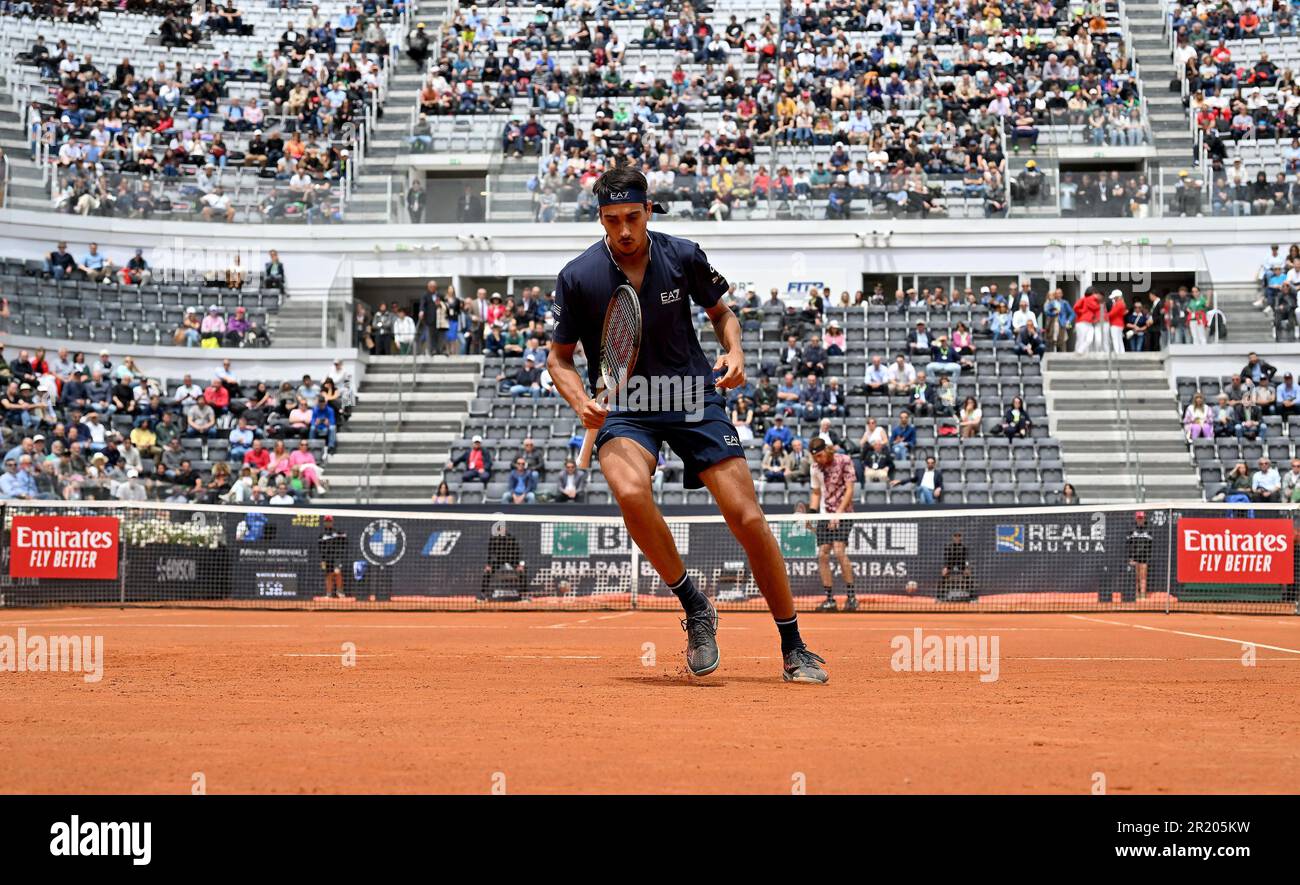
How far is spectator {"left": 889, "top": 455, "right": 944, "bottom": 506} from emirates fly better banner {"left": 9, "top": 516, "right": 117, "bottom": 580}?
1251cm

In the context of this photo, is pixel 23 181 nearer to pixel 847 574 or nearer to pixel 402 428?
pixel 402 428

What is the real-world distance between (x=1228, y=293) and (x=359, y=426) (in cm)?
1744

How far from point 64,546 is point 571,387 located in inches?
617

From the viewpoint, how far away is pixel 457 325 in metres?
31.1

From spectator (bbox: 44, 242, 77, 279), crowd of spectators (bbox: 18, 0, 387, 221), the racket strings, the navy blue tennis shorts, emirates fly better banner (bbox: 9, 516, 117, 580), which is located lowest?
emirates fly better banner (bbox: 9, 516, 117, 580)

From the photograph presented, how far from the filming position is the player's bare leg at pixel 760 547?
307 inches

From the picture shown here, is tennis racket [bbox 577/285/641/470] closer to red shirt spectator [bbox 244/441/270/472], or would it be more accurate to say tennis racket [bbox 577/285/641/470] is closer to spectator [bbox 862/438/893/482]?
spectator [bbox 862/438/893/482]

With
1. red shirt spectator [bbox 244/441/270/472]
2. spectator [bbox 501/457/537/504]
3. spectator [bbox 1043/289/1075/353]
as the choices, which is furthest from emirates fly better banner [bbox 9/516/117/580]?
spectator [bbox 1043/289/1075/353]

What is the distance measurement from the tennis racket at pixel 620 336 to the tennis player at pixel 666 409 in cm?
3

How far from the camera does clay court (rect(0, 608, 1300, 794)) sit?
458 cm

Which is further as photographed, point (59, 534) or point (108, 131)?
point (108, 131)

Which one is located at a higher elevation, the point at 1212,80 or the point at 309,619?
the point at 1212,80

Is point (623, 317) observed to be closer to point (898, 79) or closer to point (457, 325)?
point (457, 325)
